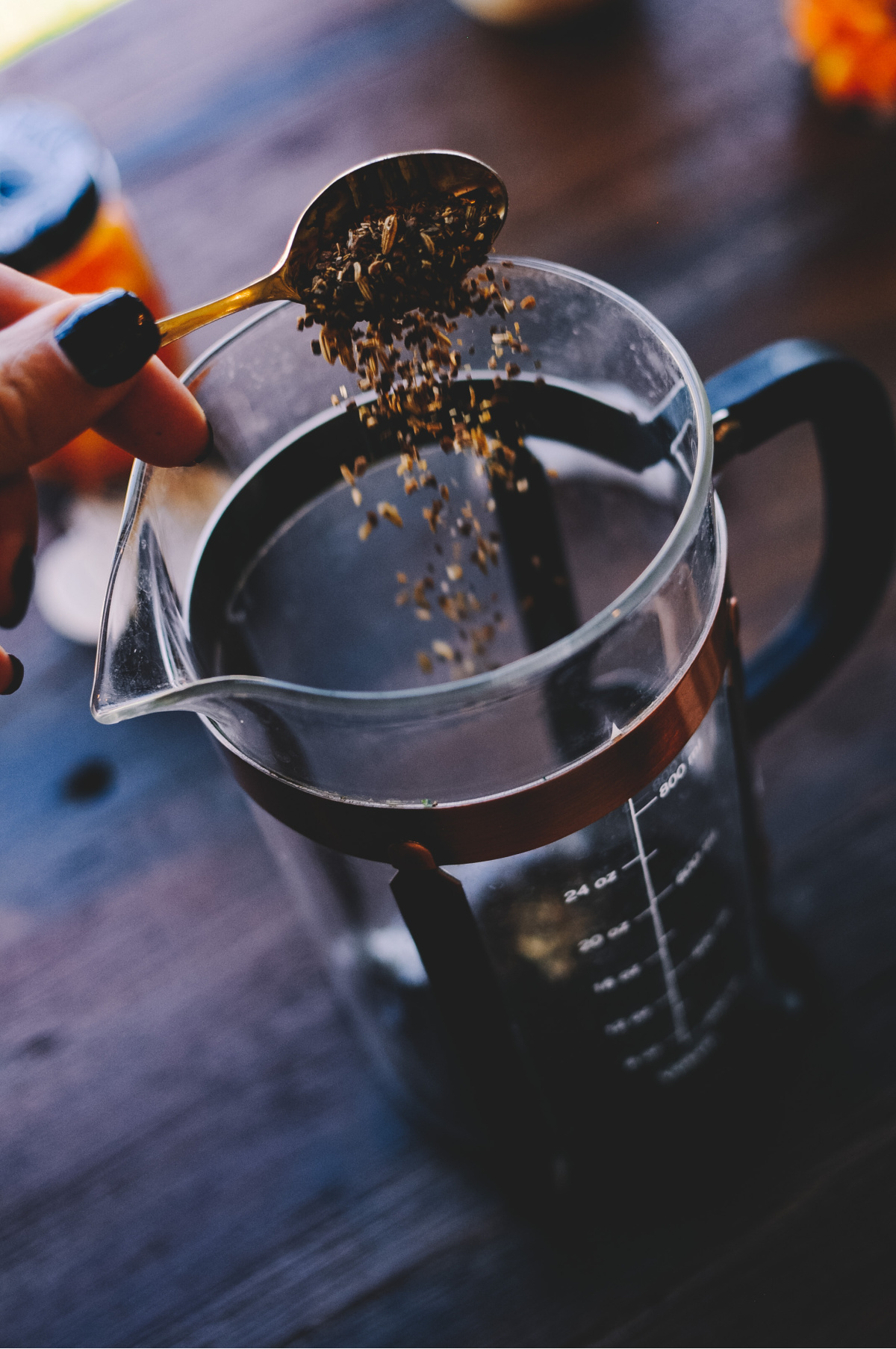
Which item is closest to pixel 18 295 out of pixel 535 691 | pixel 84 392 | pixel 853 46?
pixel 84 392

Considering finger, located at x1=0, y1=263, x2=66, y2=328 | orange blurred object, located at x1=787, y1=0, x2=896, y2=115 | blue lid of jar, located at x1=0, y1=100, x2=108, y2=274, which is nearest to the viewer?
finger, located at x1=0, y1=263, x2=66, y2=328

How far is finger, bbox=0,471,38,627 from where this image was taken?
0.47 meters

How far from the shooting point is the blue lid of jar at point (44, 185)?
65cm

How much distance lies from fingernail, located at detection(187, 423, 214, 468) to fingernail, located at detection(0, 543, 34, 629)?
0.25 ft

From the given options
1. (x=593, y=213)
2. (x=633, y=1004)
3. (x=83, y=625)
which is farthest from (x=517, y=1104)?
(x=593, y=213)

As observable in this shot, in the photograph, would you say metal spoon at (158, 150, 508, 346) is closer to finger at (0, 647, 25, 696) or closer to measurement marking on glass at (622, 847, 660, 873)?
finger at (0, 647, 25, 696)

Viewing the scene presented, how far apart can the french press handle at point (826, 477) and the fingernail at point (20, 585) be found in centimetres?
27

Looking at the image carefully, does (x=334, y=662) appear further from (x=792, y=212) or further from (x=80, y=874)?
(x=792, y=212)

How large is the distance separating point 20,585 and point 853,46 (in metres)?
0.65

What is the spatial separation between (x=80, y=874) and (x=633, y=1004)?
326mm

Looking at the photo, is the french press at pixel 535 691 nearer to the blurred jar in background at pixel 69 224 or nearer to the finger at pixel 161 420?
the finger at pixel 161 420

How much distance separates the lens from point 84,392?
43cm

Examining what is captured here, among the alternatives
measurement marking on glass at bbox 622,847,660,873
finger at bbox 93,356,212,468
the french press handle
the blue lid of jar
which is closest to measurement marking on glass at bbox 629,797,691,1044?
measurement marking on glass at bbox 622,847,660,873

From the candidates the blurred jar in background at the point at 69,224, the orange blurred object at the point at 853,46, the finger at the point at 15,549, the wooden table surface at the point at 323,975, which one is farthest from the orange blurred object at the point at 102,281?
the orange blurred object at the point at 853,46
